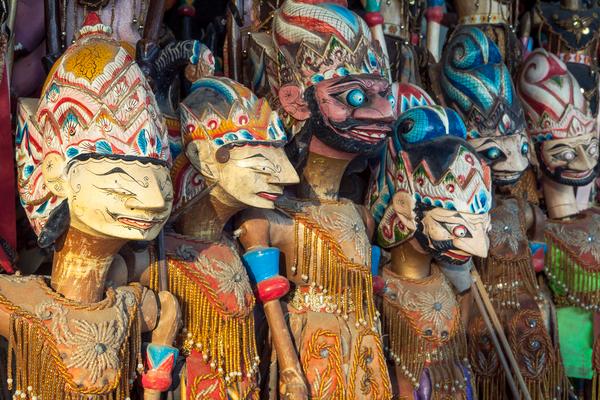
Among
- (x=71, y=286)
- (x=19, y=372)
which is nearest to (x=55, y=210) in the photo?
(x=71, y=286)

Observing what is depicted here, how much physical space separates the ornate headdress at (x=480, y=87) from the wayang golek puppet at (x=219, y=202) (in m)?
1.07

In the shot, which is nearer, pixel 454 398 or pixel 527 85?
pixel 454 398

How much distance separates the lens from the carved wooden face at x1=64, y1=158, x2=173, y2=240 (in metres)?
2.17

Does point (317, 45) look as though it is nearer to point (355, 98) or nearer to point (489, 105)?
point (355, 98)

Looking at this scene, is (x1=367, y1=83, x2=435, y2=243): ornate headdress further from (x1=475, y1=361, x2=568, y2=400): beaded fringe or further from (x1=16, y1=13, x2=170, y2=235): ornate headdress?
(x1=16, y1=13, x2=170, y2=235): ornate headdress

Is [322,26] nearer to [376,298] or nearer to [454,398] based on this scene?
[376,298]

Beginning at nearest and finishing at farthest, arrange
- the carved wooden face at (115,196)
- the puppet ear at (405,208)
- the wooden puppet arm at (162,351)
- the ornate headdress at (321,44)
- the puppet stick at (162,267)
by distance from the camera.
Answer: the carved wooden face at (115,196)
the wooden puppet arm at (162,351)
the puppet stick at (162,267)
the ornate headdress at (321,44)
the puppet ear at (405,208)

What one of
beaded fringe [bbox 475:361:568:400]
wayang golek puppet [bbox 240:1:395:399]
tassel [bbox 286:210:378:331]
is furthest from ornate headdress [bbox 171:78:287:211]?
beaded fringe [bbox 475:361:568:400]

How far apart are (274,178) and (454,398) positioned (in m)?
1.07

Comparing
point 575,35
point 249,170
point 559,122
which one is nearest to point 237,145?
point 249,170

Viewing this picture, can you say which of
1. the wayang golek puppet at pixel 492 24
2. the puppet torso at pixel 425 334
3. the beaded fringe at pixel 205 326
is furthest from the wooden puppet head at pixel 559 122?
the beaded fringe at pixel 205 326

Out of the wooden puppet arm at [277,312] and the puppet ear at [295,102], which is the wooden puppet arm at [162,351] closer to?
the wooden puppet arm at [277,312]

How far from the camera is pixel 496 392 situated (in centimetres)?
356

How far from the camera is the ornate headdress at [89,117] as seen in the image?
7.22ft
